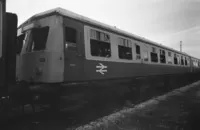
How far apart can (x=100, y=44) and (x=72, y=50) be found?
4.54 feet

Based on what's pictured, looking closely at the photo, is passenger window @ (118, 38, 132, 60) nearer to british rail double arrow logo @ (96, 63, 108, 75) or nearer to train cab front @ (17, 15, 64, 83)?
british rail double arrow logo @ (96, 63, 108, 75)

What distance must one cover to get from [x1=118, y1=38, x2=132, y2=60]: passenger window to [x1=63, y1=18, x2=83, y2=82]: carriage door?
2.43m

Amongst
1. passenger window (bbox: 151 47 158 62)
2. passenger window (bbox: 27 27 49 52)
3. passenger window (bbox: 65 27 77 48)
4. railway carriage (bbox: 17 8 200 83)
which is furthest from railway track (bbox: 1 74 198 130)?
passenger window (bbox: 151 47 158 62)

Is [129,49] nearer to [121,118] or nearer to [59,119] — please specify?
[121,118]

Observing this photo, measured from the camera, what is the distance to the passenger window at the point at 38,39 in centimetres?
471

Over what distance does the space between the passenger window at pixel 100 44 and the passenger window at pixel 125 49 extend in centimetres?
87

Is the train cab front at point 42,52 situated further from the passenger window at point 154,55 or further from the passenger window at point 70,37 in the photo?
the passenger window at point 154,55

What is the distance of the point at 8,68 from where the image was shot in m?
3.48

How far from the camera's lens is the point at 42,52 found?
4.42 meters

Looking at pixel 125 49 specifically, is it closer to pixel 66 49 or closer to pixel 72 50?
pixel 72 50

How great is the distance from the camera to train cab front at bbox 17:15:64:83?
4266mm

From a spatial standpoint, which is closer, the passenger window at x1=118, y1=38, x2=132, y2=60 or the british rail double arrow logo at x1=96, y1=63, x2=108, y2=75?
the british rail double arrow logo at x1=96, y1=63, x2=108, y2=75

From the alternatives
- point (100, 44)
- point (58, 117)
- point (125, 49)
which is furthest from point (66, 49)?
point (125, 49)

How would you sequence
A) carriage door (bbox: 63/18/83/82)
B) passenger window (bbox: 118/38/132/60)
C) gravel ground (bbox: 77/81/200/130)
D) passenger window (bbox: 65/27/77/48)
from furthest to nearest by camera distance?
passenger window (bbox: 118/38/132/60) < passenger window (bbox: 65/27/77/48) < carriage door (bbox: 63/18/83/82) < gravel ground (bbox: 77/81/200/130)
